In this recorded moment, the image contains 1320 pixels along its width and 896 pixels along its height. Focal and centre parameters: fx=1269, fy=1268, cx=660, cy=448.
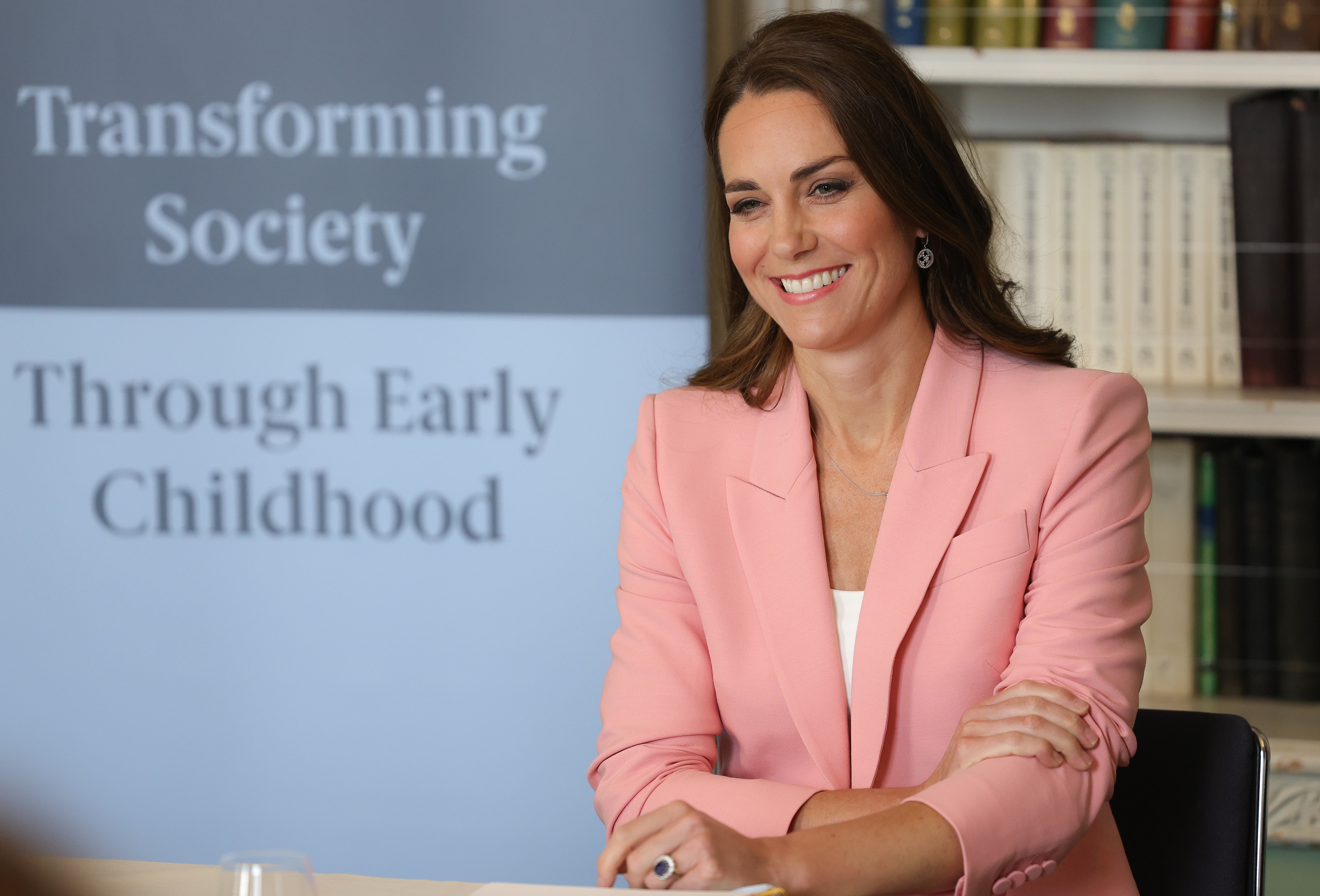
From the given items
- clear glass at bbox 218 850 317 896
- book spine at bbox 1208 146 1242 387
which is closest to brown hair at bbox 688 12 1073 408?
book spine at bbox 1208 146 1242 387

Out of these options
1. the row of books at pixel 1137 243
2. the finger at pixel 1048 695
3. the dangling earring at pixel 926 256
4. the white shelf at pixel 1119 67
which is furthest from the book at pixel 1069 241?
the finger at pixel 1048 695

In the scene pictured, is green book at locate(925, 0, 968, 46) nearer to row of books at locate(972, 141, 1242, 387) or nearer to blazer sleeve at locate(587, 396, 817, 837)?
row of books at locate(972, 141, 1242, 387)

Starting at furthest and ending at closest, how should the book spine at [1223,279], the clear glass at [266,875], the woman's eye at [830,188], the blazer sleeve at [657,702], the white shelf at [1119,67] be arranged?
1. the book spine at [1223,279]
2. the white shelf at [1119,67]
3. the woman's eye at [830,188]
4. the blazer sleeve at [657,702]
5. the clear glass at [266,875]

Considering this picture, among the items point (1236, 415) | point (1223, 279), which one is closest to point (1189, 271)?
point (1223, 279)

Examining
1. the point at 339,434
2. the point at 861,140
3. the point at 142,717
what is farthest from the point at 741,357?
the point at 142,717

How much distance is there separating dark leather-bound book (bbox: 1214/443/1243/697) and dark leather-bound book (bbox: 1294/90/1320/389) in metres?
0.23

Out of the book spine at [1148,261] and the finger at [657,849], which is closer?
the finger at [657,849]

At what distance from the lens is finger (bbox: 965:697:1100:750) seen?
1.40 meters

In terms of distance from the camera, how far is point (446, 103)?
2.53m

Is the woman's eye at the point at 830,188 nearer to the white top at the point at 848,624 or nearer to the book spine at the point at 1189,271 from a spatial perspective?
the white top at the point at 848,624

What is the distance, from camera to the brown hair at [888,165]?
165 centimetres

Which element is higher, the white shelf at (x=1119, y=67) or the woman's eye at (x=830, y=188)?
the white shelf at (x=1119, y=67)

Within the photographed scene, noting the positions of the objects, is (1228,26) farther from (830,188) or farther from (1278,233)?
(830,188)

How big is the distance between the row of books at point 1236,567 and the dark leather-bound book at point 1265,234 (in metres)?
0.19
